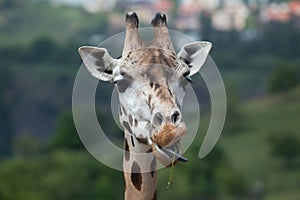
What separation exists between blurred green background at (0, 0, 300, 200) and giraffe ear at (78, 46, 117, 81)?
41.6 metres

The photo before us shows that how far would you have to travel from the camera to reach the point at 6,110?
130 meters

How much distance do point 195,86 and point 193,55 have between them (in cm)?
3194

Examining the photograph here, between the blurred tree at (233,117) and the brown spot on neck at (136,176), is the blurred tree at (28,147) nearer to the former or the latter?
the blurred tree at (233,117)

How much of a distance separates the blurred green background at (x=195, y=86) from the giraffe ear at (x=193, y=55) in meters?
41.6

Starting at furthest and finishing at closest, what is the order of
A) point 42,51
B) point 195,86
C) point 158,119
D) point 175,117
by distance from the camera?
point 42,51
point 195,86
point 158,119
point 175,117

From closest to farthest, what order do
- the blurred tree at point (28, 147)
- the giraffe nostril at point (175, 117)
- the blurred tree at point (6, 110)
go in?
the giraffe nostril at point (175, 117) → the blurred tree at point (28, 147) → the blurred tree at point (6, 110)

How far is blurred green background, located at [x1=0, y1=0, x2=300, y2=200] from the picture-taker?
78.1 m

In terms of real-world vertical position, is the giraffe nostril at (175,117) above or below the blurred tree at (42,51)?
above

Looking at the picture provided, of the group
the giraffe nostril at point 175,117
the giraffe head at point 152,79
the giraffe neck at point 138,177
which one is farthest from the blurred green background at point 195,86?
the giraffe nostril at point 175,117

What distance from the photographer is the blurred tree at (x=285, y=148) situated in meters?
88.6

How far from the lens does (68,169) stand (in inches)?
3250

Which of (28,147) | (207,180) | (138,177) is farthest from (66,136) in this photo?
(138,177)

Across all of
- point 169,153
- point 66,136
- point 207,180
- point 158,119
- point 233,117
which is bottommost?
point 66,136

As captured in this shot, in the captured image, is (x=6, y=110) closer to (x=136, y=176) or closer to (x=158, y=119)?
(x=136, y=176)
